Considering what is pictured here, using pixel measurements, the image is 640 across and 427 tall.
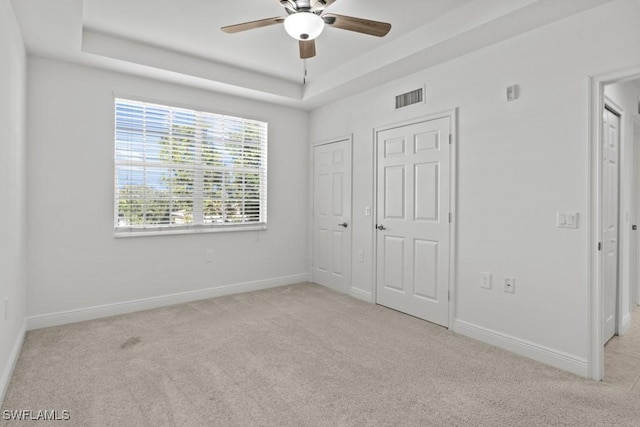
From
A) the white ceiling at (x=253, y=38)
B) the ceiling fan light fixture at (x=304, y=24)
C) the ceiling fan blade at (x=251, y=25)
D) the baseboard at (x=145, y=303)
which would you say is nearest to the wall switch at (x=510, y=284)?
the white ceiling at (x=253, y=38)

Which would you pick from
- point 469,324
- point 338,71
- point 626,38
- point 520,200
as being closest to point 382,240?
point 469,324

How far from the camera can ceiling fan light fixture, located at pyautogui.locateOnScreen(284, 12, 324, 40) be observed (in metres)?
2.21

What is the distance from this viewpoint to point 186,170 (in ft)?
13.6

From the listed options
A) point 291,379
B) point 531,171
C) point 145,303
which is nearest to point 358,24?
point 531,171

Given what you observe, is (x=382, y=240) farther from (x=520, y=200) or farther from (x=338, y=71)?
(x=338, y=71)

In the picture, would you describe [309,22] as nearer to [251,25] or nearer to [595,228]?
[251,25]

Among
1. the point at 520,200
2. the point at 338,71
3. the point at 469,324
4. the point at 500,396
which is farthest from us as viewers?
the point at 338,71

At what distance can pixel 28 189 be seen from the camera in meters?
3.20

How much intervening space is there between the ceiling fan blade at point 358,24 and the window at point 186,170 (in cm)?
238

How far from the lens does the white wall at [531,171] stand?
96.6 inches

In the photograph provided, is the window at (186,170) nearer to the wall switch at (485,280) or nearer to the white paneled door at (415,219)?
the white paneled door at (415,219)

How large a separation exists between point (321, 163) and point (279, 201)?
2.61 feet

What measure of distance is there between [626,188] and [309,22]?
332cm

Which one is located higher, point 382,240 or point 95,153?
point 95,153
